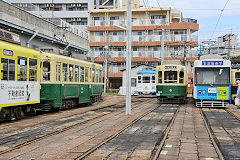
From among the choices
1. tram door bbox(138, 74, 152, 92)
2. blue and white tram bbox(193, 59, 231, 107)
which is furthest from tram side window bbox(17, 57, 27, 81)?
tram door bbox(138, 74, 152, 92)

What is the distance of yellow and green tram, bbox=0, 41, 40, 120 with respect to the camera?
11328mm

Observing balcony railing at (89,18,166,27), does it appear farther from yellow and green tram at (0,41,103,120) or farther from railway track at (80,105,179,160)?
railway track at (80,105,179,160)

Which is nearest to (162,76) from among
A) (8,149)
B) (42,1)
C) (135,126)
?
(135,126)

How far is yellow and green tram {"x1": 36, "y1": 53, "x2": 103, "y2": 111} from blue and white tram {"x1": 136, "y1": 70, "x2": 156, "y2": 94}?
1340cm

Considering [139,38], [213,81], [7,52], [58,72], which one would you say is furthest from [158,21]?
[7,52]

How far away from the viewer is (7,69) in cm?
1146

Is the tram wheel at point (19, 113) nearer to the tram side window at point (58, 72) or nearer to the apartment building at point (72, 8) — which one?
the tram side window at point (58, 72)

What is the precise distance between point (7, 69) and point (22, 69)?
1119 mm

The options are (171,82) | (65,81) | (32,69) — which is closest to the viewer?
(32,69)

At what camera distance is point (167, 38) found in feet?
162

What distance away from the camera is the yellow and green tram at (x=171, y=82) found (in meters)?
22.7

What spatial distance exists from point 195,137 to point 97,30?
43.7 m

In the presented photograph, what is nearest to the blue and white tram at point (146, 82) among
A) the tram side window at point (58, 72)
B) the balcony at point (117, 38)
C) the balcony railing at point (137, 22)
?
the balcony at point (117, 38)

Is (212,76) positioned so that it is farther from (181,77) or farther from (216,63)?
(181,77)
